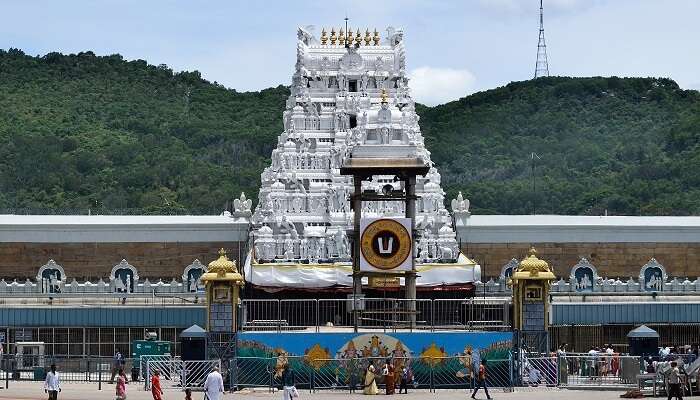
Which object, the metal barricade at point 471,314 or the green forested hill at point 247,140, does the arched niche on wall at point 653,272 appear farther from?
the green forested hill at point 247,140

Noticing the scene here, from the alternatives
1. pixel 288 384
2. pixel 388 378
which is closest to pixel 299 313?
pixel 388 378

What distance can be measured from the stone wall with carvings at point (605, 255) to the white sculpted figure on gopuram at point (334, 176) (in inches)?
303

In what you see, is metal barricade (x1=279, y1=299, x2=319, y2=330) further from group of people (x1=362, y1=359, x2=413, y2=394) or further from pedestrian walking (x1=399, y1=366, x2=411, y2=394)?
group of people (x1=362, y1=359, x2=413, y2=394)

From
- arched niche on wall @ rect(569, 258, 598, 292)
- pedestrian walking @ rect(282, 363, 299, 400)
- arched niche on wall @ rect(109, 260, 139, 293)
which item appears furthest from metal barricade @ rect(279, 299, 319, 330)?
arched niche on wall @ rect(569, 258, 598, 292)

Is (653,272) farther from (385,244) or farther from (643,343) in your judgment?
(385,244)

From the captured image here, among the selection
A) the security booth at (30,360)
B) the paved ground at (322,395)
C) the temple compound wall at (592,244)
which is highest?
the temple compound wall at (592,244)

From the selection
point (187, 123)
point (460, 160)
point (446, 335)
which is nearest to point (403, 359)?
point (446, 335)

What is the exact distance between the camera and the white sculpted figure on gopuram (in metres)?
77.4

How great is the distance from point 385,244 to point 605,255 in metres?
27.9

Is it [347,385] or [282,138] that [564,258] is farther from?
[347,385]

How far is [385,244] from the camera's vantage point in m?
64.4

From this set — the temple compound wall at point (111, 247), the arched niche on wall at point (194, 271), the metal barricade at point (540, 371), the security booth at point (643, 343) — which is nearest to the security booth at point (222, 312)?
the metal barricade at point (540, 371)

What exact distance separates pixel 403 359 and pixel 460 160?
95.2 metres

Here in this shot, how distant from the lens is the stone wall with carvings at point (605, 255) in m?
89.9
